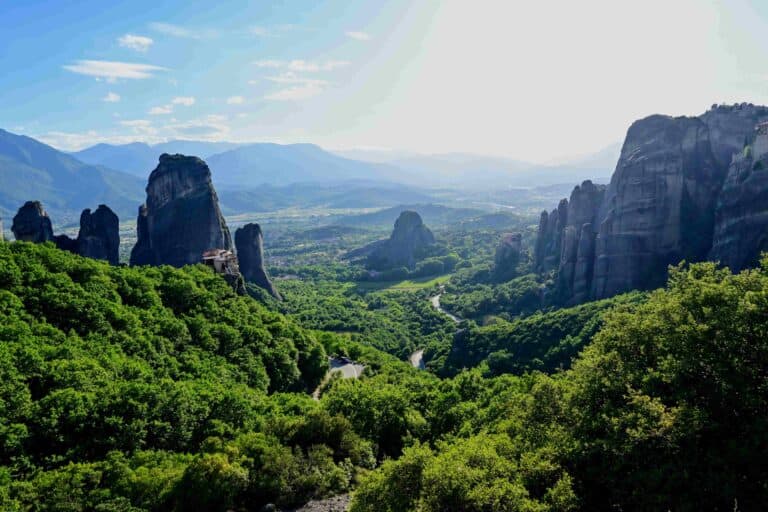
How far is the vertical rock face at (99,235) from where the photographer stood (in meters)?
79.3

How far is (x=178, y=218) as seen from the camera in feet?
304

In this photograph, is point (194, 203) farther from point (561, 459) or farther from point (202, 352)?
point (561, 459)

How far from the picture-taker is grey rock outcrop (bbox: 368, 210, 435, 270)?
173500 millimetres

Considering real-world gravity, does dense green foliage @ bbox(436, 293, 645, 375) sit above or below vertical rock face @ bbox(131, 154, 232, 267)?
below

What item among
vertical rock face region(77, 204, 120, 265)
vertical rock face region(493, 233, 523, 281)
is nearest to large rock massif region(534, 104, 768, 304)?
vertical rock face region(493, 233, 523, 281)

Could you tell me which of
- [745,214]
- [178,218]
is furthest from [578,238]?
[178,218]

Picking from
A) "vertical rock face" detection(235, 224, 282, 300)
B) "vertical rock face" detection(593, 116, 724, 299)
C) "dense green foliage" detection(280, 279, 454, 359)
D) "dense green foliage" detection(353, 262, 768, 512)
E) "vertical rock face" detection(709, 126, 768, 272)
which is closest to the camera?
"dense green foliage" detection(353, 262, 768, 512)

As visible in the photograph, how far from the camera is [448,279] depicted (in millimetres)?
144000

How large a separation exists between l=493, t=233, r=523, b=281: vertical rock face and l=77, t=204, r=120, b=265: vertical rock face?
82.8 meters

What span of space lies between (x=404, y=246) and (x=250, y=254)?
82.5 m

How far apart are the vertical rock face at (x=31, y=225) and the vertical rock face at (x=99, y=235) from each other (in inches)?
236

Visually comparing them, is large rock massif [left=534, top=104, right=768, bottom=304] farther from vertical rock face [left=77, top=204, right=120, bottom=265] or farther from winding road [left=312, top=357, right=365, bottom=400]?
vertical rock face [left=77, top=204, right=120, bottom=265]

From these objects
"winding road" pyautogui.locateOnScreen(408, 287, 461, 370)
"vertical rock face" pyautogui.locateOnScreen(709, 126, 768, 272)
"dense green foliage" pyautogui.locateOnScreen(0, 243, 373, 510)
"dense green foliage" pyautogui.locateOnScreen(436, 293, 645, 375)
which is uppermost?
"vertical rock face" pyautogui.locateOnScreen(709, 126, 768, 272)

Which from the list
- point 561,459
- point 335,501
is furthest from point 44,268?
point 561,459
